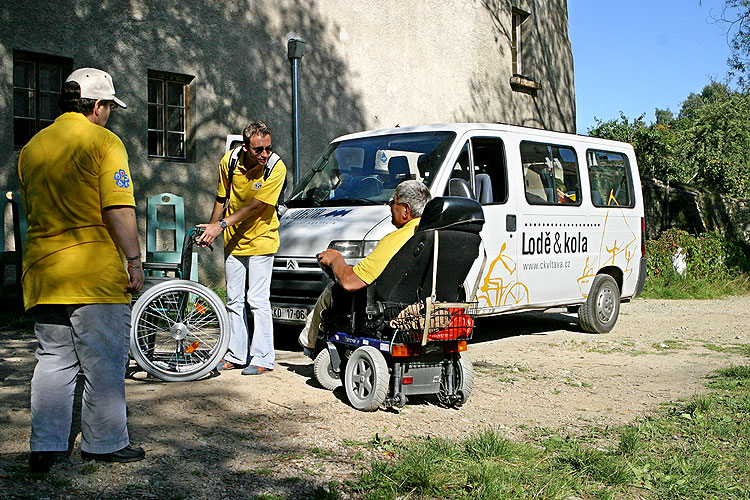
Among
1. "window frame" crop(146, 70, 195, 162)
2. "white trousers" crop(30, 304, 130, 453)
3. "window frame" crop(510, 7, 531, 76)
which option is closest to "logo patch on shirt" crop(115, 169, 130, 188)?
"white trousers" crop(30, 304, 130, 453)

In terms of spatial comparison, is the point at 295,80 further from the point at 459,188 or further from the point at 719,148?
the point at 719,148

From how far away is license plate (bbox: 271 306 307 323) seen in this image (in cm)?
734

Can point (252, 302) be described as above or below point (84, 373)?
above

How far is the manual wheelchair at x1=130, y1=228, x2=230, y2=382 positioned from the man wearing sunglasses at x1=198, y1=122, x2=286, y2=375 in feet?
0.76

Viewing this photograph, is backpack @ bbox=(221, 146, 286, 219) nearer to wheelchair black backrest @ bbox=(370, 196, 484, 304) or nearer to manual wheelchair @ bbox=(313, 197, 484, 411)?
manual wheelchair @ bbox=(313, 197, 484, 411)

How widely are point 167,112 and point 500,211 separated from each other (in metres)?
5.88

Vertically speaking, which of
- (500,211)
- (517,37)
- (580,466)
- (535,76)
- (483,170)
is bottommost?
(580,466)

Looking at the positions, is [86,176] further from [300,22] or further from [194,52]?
[300,22]

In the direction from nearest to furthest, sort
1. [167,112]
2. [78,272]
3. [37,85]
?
[78,272], [37,85], [167,112]

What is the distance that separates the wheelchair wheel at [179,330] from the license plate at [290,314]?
121cm

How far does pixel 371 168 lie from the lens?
807cm

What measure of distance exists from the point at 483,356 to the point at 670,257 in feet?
28.6

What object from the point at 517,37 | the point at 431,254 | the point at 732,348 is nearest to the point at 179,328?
the point at 431,254

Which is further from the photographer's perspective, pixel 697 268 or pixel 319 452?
pixel 697 268
